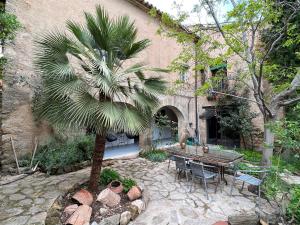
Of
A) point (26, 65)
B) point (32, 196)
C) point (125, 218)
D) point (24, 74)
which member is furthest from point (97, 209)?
point (26, 65)

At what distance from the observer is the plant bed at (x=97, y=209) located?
3.69 m

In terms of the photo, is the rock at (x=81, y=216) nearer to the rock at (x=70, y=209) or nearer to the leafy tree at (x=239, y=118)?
the rock at (x=70, y=209)

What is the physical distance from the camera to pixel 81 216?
363 cm

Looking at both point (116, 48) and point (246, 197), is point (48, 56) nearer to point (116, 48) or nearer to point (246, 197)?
point (116, 48)

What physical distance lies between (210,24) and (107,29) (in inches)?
145

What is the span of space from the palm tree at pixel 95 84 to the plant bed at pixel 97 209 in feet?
1.41

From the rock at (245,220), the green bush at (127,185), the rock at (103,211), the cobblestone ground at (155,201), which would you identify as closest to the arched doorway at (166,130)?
the cobblestone ground at (155,201)

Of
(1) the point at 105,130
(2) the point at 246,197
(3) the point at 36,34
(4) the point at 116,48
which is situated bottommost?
(2) the point at 246,197

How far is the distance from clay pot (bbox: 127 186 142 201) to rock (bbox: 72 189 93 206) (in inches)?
34.9

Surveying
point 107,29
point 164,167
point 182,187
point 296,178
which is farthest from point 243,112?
point 107,29

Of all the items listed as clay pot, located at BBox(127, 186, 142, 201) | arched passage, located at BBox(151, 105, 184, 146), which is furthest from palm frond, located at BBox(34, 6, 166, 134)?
arched passage, located at BBox(151, 105, 184, 146)

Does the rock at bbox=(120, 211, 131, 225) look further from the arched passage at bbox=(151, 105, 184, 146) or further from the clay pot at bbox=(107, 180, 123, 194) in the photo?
the arched passage at bbox=(151, 105, 184, 146)

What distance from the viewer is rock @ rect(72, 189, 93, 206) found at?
4.09 m

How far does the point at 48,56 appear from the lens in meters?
4.12
